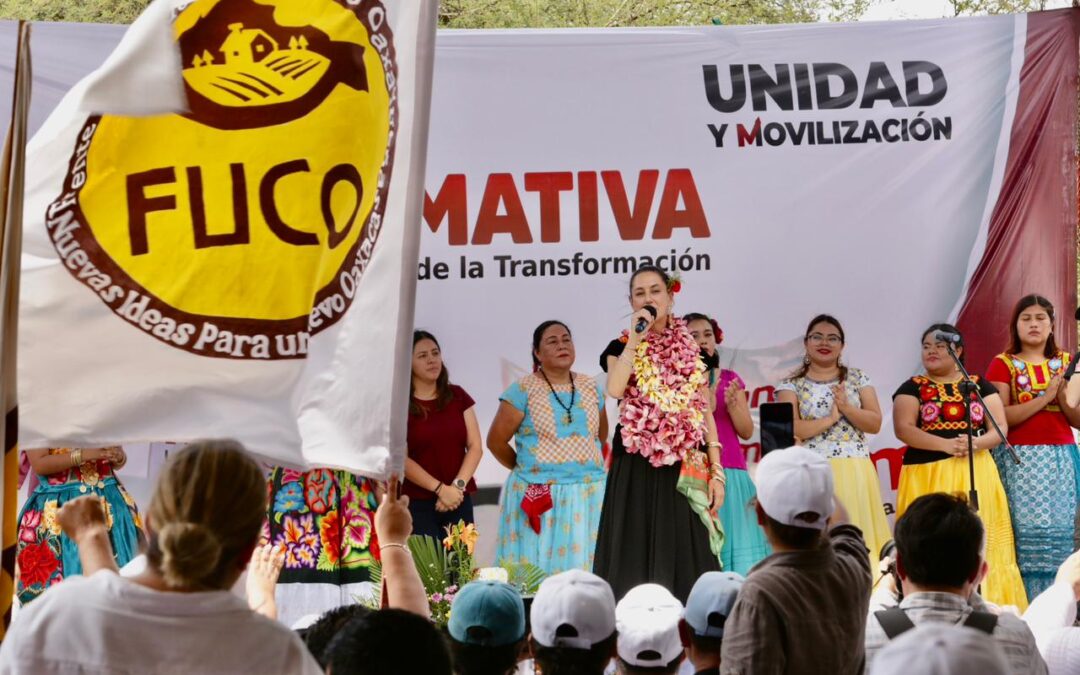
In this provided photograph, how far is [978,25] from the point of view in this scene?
7.96 meters

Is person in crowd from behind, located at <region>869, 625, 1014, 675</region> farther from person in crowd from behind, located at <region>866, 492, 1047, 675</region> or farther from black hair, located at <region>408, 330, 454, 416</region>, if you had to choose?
black hair, located at <region>408, 330, 454, 416</region>

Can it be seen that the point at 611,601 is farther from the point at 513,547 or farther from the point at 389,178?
the point at 513,547

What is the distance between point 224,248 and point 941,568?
62.8 inches

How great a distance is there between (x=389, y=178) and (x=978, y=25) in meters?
5.67

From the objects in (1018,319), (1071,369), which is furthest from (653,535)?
(1018,319)

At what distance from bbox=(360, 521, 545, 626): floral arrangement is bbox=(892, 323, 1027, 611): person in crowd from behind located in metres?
2.52

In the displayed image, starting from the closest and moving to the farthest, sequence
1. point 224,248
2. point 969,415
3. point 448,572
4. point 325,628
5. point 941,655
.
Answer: point 941,655
point 325,628
point 224,248
point 448,572
point 969,415

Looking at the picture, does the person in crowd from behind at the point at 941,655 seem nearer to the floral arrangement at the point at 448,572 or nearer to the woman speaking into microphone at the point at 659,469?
the floral arrangement at the point at 448,572

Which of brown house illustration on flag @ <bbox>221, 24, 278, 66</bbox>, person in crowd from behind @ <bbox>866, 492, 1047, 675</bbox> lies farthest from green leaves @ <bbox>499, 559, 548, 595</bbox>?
brown house illustration on flag @ <bbox>221, 24, 278, 66</bbox>

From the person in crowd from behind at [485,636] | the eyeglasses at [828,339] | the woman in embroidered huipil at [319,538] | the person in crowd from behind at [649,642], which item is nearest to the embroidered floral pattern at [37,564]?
the woman in embroidered huipil at [319,538]

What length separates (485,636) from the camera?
2.84m

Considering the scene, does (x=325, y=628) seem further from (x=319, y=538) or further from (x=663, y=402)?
(x=663, y=402)

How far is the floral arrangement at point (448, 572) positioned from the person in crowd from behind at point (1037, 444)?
115 inches

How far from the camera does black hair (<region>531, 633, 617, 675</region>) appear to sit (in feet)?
9.44
